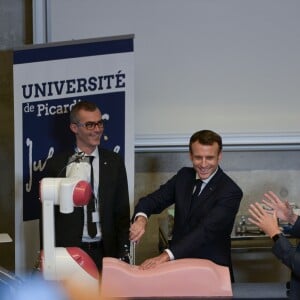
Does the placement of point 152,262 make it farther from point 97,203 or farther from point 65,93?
point 65,93

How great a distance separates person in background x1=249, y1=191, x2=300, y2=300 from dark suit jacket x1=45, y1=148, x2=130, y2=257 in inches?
33.1

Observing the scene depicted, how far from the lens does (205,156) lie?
2584mm

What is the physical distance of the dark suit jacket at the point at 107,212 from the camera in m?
2.71

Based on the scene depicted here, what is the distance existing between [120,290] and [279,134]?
2674 millimetres

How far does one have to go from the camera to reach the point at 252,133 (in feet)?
13.3

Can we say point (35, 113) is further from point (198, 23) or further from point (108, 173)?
point (198, 23)

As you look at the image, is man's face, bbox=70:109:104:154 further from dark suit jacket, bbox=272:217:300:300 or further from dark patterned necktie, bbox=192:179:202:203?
dark suit jacket, bbox=272:217:300:300

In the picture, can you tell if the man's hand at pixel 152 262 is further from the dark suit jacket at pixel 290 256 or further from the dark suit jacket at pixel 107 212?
the dark suit jacket at pixel 107 212

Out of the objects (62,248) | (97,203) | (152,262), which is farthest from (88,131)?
(62,248)

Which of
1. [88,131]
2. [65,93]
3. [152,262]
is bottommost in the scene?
[152,262]

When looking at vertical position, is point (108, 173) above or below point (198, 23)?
below

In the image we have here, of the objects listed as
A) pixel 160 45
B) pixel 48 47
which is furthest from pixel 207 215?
pixel 160 45

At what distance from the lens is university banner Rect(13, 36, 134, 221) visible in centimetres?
339

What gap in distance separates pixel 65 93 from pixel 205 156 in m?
1.20
